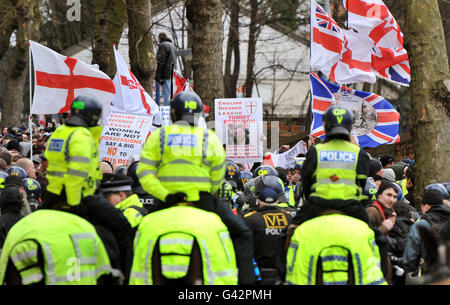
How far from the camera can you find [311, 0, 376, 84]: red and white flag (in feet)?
48.1

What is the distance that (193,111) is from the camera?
713cm

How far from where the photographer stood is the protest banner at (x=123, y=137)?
1264 centimetres

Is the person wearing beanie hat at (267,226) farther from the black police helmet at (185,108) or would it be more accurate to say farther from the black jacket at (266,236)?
the black police helmet at (185,108)

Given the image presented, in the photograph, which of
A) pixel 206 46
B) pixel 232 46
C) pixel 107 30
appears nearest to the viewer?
pixel 206 46

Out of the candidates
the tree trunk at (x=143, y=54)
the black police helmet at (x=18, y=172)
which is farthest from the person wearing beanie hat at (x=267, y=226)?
the tree trunk at (x=143, y=54)

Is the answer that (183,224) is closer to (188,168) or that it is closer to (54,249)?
(188,168)

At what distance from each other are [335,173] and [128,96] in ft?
23.9

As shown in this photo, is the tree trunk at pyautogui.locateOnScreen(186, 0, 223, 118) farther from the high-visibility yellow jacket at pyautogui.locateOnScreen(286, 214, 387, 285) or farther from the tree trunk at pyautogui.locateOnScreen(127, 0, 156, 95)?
the high-visibility yellow jacket at pyautogui.locateOnScreen(286, 214, 387, 285)

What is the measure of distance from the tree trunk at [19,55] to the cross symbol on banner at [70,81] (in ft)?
47.3

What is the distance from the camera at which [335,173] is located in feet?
24.1

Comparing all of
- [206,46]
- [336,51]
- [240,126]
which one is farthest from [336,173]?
[206,46]

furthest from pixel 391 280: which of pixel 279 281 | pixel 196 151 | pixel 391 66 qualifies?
pixel 391 66

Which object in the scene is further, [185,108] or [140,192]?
[140,192]
